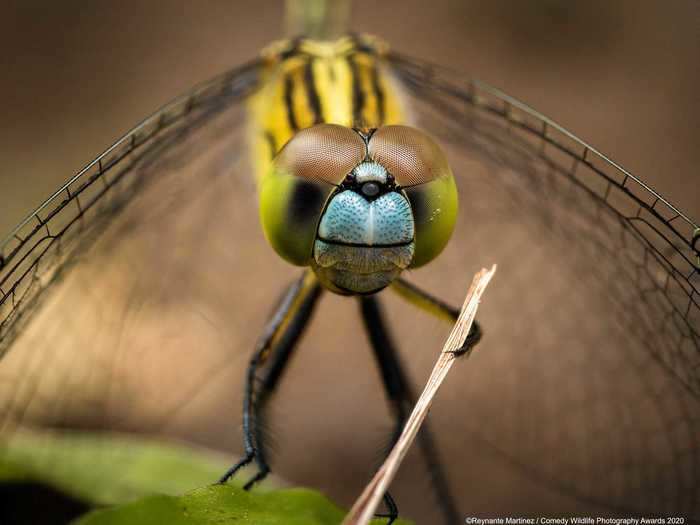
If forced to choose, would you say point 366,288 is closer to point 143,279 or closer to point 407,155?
point 407,155

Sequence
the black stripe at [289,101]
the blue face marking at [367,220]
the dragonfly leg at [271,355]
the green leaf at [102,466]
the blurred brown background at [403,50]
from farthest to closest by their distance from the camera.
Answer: the blurred brown background at [403,50]
the black stripe at [289,101]
the green leaf at [102,466]
the dragonfly leg at [271,355]
the blue face marking at [367,220]

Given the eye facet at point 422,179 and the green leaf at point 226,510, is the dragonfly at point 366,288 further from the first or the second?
the green leaf at point 226,510

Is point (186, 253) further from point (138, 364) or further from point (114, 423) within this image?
point (114, 423)

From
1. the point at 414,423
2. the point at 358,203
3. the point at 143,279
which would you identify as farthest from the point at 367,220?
the point at 143,279

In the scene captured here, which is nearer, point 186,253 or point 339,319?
point 186,253

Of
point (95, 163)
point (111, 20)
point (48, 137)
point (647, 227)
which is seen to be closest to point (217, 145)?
point (95, 163)

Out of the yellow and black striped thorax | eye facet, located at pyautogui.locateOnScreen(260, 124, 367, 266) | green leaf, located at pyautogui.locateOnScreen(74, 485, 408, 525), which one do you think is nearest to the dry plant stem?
green leaf, located at pyautogui.locateOnScreen(74, 485, 408, 525)

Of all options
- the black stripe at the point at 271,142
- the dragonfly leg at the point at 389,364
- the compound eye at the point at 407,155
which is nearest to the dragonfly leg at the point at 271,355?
the dragonfly leg at the point at 389,364
